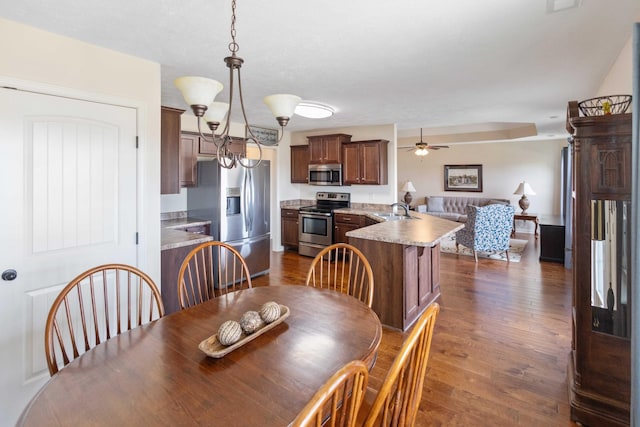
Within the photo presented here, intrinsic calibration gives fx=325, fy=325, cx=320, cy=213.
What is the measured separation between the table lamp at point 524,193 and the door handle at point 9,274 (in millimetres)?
8555

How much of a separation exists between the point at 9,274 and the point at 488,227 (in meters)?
5.98

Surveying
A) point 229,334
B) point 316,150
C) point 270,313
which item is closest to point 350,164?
point 316,150

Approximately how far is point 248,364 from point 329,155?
511cm

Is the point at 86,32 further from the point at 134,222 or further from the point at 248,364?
the point at 248,364

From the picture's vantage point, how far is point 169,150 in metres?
3.10

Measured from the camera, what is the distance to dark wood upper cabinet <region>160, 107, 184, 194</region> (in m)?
3.04

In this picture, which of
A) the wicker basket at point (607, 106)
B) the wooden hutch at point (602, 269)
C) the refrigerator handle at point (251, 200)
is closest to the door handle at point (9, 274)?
the refrigerator handle at point (251, 200)

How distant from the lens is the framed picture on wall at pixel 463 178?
9.11 meters

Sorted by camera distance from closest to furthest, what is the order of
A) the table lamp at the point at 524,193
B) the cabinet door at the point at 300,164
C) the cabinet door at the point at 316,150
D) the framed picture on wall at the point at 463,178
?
the cabinet door at the point at 316,150 → the cabinet door at the point at 300,164 → the table lamp at the point at 524,193 → the framed picture on wall at the point at 463,178

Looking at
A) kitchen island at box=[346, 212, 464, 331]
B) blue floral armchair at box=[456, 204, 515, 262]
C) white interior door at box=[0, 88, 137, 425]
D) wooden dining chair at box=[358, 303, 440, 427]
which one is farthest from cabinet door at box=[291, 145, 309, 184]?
wooden dining chair at box=[358, 303, 440, 427]

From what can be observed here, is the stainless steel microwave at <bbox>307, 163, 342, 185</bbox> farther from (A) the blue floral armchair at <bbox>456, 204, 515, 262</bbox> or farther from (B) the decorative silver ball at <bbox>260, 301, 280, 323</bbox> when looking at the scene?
(B) the decorative silver ball at <bbox>260, 301, 280, 323</bbox>

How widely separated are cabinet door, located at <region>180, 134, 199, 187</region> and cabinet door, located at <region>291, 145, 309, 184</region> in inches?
98.7

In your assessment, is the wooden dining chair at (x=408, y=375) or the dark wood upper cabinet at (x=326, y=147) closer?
the wooden dining chair at (x=408, y=375)

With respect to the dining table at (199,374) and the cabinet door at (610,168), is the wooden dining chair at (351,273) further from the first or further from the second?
the cabinet door at (610,168)
